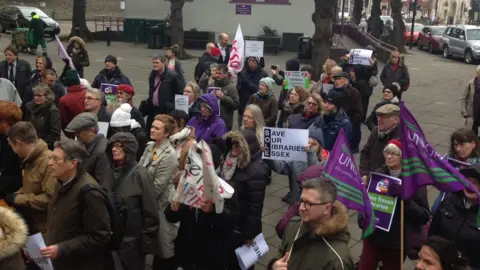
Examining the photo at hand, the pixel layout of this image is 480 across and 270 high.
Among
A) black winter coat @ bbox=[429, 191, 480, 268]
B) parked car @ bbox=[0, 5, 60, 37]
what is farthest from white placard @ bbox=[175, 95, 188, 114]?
parked car @ bbox=[0, 5, 60, 37]

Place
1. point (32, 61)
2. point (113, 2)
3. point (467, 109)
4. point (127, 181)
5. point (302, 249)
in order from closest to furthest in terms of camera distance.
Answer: point (302, 249)
point (127, 181)
point (467, 109)
point (32, 61)
point (113, 2)

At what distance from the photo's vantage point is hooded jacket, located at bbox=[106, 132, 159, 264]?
13.8ft

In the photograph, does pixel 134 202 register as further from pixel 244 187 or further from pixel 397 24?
pixel 397 24

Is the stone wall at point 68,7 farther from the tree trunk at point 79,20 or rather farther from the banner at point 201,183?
the banner at point 201,183

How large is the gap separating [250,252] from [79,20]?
2479 centimetres

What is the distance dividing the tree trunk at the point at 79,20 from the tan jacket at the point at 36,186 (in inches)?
928

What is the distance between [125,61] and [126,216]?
18.2 metres

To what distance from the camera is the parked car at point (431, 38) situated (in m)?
30.5

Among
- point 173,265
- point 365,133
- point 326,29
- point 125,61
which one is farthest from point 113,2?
point 173,265

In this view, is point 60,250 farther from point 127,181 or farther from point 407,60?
point 407,60

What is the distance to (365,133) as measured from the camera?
36.4 feet

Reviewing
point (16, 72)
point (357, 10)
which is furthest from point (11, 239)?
point (357, 10)

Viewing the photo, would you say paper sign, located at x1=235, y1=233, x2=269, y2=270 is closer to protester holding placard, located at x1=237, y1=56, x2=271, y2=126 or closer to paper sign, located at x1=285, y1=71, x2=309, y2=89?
protester holding placard, located at x1=237, y1=56, x2=271, y2=126

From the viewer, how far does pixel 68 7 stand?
163ft
